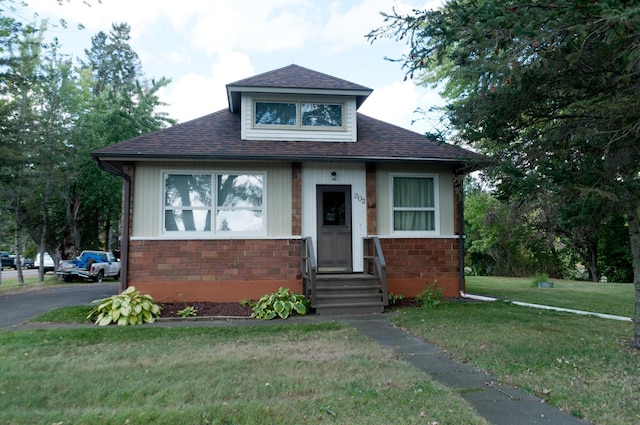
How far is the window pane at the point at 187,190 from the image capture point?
945 centimetres

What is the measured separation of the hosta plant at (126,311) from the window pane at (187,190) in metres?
2.32

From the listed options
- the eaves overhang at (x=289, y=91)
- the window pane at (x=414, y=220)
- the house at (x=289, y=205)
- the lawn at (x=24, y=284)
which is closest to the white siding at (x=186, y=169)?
the house at (x=289, y=205)

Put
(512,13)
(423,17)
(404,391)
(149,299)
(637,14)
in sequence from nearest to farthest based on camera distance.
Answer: (637,14), (404,391), (512,13), (423,17), (149,299)

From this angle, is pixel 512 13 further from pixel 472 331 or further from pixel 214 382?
pixel 214 382

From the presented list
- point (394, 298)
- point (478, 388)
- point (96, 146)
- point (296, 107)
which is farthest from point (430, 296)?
point (96, 146)

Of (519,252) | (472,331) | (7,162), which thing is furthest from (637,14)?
(519,252)

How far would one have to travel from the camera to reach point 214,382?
414cm

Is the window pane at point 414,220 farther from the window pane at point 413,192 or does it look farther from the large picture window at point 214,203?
the large picture window at point 214,203

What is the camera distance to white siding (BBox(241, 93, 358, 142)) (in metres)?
10.1

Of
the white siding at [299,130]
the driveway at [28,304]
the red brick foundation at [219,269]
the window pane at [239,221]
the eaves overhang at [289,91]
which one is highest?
the eaves overhang at [289,91]

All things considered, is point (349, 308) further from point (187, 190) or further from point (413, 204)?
point (187, 190)

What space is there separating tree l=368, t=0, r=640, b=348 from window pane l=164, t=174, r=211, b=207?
220 inches

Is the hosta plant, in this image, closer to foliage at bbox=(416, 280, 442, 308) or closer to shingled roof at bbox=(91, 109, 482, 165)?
shingled roof at bbox=(91, 109, 482, 165)

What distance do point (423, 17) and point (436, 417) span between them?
4.50m
